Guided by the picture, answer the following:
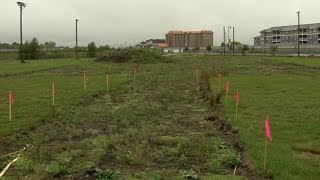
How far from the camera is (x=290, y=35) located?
17300cm

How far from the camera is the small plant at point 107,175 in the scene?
8.98m

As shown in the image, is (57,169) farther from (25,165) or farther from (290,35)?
(290,35)

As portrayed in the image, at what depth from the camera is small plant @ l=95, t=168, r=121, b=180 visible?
898 centimetres

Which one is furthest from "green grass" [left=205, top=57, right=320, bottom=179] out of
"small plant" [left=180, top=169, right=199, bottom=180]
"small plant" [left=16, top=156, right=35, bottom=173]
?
"small plant" [left=16, top=156, right=35, bottom=173]

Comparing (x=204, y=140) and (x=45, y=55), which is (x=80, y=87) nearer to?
(x=204, y=140)

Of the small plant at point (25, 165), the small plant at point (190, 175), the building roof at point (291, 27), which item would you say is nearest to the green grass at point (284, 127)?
the small plant at point (190, 175)

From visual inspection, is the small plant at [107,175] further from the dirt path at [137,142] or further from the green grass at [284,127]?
the green grass at [284,127]

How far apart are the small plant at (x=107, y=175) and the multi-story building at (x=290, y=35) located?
464 feet

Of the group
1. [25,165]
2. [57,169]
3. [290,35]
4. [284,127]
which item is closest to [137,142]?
[57,169]

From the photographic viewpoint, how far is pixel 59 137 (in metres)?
13.6

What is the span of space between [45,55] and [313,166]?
93.6 m

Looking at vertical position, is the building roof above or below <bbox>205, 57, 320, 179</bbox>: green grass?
above

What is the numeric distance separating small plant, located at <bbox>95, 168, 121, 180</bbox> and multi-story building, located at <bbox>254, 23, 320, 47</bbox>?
141 metres

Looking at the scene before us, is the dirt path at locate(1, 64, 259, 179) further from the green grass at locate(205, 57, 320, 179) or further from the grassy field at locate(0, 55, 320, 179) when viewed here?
the green grass at locate(205, 57, 320, 179)
